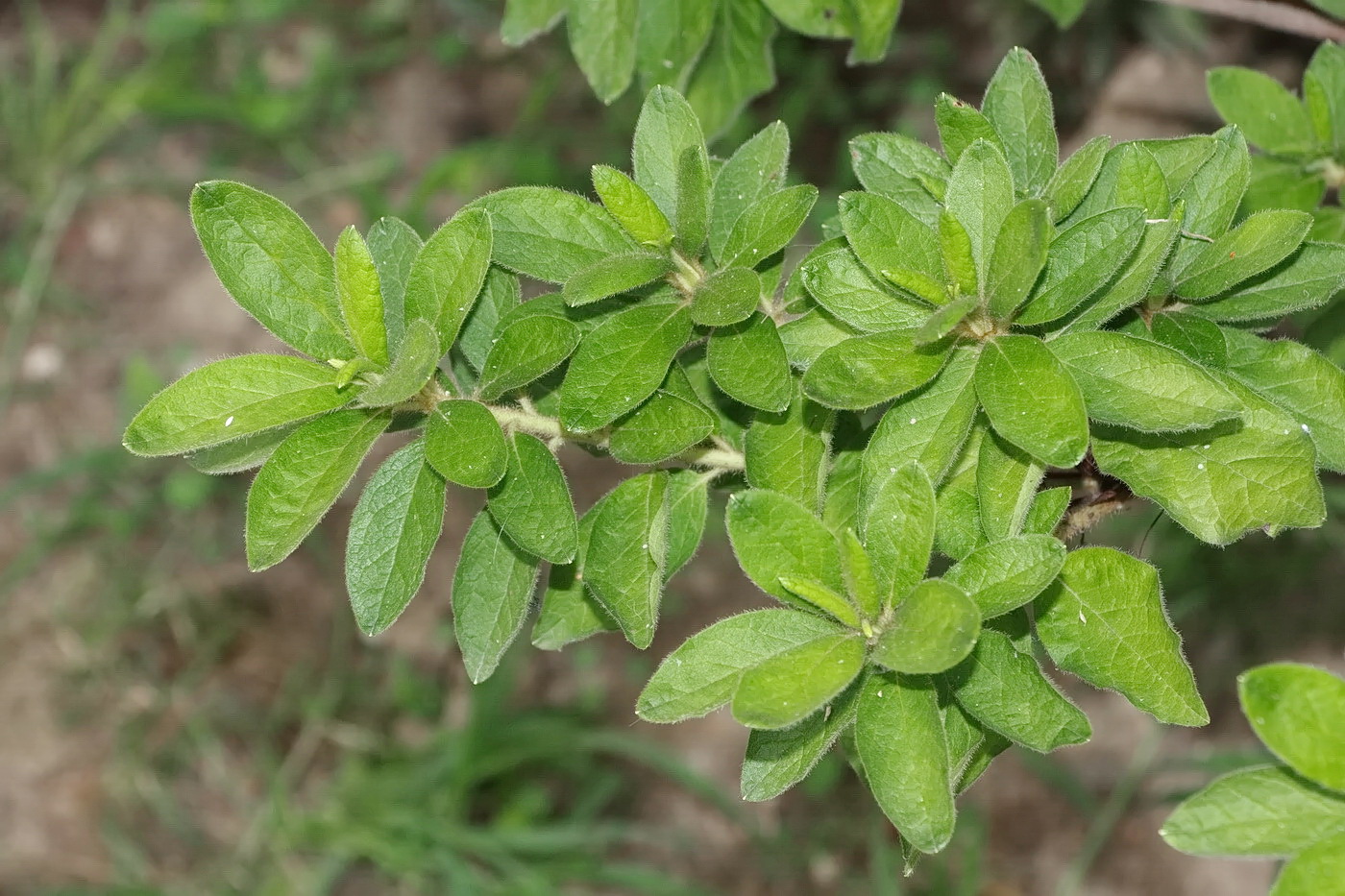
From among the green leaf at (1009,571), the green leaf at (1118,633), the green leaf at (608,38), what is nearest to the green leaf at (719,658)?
the green leaf at (1009,571)

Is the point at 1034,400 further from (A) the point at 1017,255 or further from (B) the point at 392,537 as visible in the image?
(B) the point at 392,537

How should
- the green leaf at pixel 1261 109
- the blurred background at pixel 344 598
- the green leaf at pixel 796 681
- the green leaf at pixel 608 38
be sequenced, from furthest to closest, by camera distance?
1. the blurred background at pixel 344 598
2. the green leaf at pixel 608 38
3. the green leaf at pixel 1261 109
4. the green leaf at pixel 796 681

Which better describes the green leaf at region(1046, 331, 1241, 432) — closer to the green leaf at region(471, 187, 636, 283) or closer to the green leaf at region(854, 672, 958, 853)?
the green leaf at region(854, 672, 958, 853)

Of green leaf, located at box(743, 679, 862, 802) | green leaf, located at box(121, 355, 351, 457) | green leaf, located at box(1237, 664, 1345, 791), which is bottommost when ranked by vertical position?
green leaf, located at box(743, 679, 862, 802)

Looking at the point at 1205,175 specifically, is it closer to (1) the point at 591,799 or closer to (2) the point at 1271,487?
(2) the point at 1271,487

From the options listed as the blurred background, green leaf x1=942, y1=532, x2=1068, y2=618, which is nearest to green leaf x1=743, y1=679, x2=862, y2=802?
green leaf x1=942, y1=532, x2=1068, y2=618

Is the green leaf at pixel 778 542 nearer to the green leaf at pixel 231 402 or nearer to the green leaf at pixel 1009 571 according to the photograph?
the green leaf at pixel 1009 571

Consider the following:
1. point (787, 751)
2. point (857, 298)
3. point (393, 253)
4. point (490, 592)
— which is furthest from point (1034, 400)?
point (393, 253)
